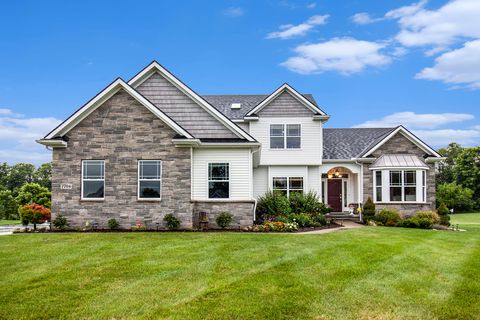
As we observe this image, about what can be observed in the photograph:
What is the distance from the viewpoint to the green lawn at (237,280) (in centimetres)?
630

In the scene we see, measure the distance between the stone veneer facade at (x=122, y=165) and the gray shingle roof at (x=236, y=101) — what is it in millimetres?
9871

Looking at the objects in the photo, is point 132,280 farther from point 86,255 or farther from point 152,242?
point 152,242

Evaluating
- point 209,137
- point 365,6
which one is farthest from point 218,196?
point 365,6

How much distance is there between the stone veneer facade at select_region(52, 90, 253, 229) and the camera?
17.0 meters

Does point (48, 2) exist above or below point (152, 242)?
above

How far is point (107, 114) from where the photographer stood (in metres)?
17.2

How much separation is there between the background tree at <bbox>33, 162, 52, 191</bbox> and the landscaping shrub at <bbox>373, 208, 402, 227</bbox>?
42.4 m

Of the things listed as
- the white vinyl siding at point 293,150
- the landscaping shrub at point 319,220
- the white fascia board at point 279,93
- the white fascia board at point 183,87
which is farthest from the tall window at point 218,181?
the white fascia board at point 279,93

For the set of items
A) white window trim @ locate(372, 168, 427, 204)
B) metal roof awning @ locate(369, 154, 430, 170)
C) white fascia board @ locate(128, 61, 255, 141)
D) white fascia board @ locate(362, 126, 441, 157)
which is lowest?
white window trim @ locate(372, 168, 427, 204)

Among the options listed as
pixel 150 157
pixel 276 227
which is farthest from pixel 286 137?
pixel 150 157

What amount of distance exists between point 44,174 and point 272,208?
4089 cm

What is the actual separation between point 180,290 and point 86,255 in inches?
179

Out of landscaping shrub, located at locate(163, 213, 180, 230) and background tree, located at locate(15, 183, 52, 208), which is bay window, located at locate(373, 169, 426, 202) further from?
background tree, located at locate(15, 183, 52, 208)

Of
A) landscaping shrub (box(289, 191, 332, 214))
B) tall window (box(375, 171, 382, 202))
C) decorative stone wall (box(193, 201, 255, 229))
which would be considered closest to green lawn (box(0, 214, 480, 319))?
decorative stone wall (box(193, 201, 255, 229))
